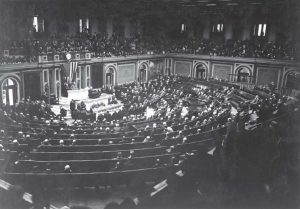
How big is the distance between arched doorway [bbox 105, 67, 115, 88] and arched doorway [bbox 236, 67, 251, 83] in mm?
15702

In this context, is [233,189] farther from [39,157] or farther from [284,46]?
[284,46]

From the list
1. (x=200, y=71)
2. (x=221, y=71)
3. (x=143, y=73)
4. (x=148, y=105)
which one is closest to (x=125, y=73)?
(x=143, y=73)

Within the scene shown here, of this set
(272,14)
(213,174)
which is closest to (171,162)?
(213,174)

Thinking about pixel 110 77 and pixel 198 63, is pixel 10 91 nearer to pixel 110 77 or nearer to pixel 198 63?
pixel 110 77

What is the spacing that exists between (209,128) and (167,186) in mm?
8298

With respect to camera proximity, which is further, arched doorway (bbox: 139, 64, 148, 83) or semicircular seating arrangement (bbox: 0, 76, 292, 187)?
arched doorway (bbox: 139, 64, 148, 83)

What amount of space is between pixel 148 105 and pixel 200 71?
17.3m

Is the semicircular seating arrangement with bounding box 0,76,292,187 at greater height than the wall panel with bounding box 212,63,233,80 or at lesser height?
lesser

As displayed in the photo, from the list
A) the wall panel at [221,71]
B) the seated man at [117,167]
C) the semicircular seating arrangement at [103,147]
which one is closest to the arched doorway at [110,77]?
the wall panel at [221,71]

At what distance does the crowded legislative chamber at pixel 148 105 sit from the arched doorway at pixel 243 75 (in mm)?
180

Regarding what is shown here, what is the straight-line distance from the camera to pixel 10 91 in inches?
1071

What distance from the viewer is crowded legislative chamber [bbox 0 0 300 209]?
1105 centimetres

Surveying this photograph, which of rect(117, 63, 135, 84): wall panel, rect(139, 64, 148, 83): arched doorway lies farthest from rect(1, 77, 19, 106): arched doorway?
rect(139, 64, 148, 83): arched doorway

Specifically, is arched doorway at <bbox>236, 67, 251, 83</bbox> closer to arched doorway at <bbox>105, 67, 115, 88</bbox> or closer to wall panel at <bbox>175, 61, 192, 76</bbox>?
wall panel at <bbox>175, 61, 192, 76</bbox>
